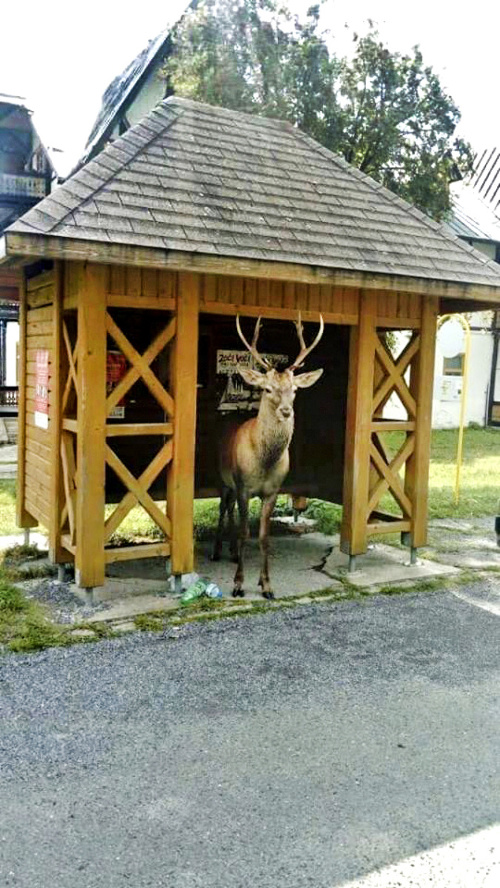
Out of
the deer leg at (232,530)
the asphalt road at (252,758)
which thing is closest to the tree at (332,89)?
the deer leg at (232,530)

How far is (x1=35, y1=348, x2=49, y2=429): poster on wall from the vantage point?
6.48 metres

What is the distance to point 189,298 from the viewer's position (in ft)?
19.1

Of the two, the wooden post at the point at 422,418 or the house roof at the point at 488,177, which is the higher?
the house roof at the point at 488,177

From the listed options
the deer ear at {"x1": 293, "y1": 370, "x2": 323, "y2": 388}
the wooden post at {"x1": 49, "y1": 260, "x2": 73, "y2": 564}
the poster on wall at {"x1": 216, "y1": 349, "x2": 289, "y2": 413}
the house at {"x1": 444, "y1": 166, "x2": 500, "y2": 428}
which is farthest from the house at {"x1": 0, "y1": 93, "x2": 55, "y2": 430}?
the deer ear at {"x1": 293, "y1": 370, "x2": 323, "y2": 388}

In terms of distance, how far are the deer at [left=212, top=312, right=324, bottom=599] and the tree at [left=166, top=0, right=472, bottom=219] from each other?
1095cm

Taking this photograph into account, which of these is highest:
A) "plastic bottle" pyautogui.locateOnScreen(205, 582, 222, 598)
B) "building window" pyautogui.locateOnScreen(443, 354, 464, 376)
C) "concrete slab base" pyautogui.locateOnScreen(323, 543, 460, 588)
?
"building window" pyautogui.locateOnScreen(443, 354, 464, 376)

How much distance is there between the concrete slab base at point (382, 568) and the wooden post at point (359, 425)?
0.86ft

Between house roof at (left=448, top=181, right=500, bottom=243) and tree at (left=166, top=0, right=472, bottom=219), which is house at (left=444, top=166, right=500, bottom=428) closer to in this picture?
house roof at (left=448, top=181, right=500, bottom=243)

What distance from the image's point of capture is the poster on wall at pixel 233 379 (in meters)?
8.22

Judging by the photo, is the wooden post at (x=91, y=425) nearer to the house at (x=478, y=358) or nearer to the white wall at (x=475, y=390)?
the house at (x=478, y=358)

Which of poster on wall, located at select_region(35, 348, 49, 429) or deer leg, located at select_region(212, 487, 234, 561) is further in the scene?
deer leg, located at select_region(212, 487, 234, 561)

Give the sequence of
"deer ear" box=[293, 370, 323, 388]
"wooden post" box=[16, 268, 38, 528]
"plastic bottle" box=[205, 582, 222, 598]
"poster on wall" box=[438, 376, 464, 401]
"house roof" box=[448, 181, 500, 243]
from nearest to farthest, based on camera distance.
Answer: "deer ear" box=[293, 370, 323, 388] → "plastic bottle" box=[205, 582, 222, 598] → "wooden post" box=[16, 268, 38, 528] → "poster on wall" box=[438, 376, 464, 401] → "house roof" box=[448, 181, 500, 243]

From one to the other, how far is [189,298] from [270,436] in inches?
51.7

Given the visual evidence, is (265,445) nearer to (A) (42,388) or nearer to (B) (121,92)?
(A) (42,388)
